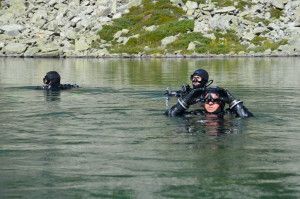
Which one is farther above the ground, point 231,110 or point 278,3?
point 278,3

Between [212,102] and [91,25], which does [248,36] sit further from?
[212,102]

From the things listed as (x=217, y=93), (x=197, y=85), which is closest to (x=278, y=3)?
(x=197, y=85)

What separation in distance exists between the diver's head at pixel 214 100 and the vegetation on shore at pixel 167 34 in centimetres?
9368

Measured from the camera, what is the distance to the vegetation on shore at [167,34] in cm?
12088

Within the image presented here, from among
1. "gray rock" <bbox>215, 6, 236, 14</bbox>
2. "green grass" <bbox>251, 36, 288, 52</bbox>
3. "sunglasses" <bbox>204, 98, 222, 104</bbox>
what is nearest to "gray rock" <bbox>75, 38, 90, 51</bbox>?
"gray rock" <bbox>215, 6, 236, 14</bbox>

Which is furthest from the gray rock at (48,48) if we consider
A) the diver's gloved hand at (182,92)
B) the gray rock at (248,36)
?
the diver's gloved hand at (182,92)

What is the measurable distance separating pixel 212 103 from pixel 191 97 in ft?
3.34

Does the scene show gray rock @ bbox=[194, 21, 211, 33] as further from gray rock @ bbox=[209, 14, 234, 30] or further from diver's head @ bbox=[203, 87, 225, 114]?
diver's head @ bbox=[203, 87, 225, 114]

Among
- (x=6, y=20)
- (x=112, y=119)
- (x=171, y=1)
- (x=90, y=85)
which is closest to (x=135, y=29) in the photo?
(x=171, y=1)

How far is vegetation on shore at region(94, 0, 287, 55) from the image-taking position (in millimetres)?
120875

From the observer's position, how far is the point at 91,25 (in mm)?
140625

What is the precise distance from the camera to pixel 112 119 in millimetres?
27172

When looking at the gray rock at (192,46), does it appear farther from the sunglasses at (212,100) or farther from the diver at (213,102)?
the sunglasses at (212,100)

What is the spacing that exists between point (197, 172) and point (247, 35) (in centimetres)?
11298
